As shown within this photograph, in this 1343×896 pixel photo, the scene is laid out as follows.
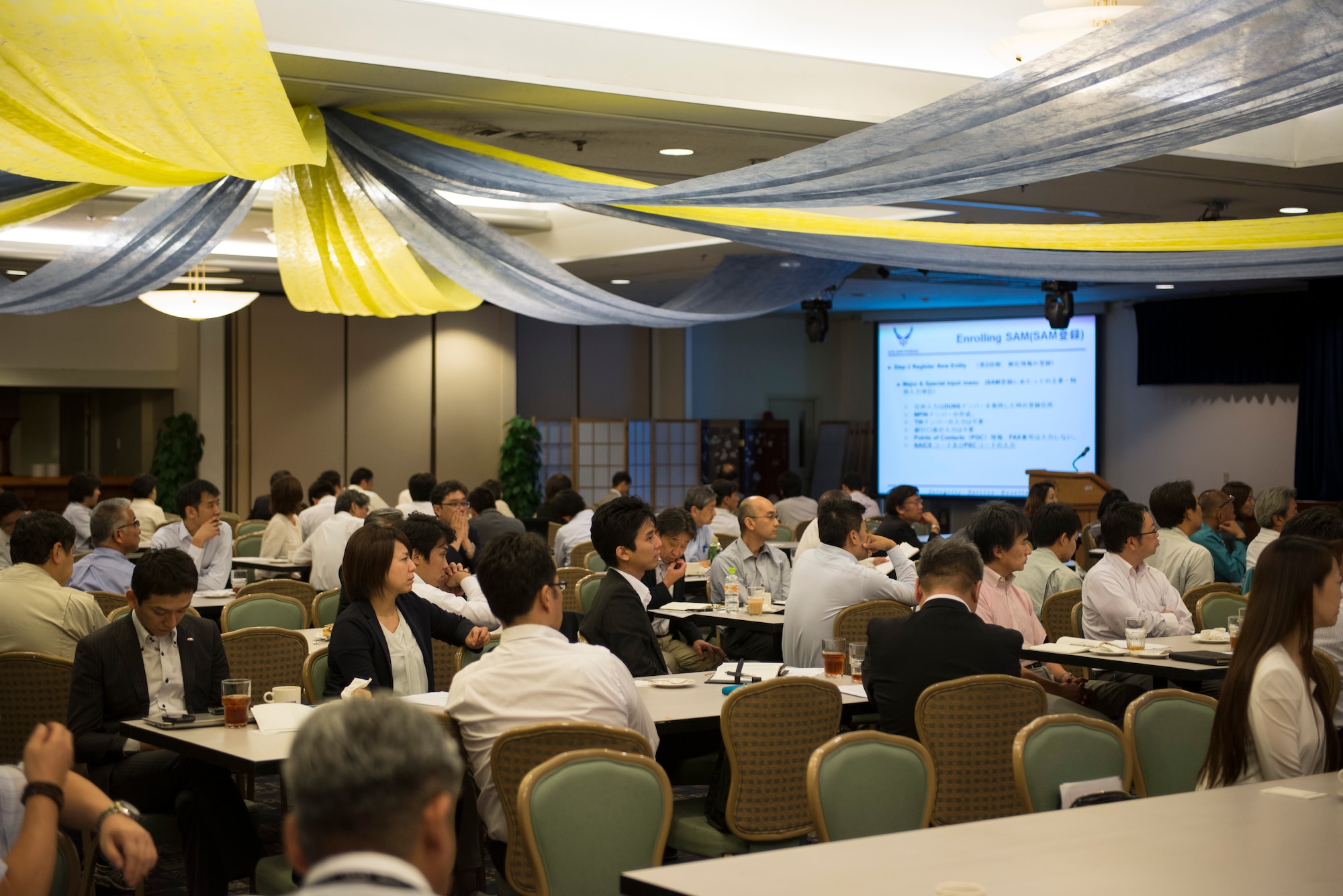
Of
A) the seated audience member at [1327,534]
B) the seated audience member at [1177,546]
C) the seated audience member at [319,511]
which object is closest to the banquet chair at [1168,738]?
the seated audience member at [1327,534]

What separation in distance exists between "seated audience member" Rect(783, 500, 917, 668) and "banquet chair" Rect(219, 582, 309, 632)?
7.85 ft

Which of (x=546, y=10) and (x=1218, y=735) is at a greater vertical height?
(x=546, y=10)

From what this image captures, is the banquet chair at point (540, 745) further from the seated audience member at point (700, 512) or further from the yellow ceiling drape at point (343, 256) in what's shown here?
the seated audience member at point (700, 512)

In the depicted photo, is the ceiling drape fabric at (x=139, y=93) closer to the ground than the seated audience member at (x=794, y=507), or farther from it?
farther from it

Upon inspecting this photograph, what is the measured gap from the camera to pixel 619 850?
322cm

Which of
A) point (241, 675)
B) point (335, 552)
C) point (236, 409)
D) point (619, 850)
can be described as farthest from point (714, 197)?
point (236, 409)

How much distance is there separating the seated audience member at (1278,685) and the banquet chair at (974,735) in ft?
2.47

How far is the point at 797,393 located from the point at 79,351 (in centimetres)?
989

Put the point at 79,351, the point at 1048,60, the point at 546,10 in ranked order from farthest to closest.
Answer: the point at 79,351 → the point at 546,10 → the point at 1048,60

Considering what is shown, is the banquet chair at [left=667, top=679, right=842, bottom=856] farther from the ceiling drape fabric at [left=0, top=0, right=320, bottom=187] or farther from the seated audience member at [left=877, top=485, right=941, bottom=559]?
the seated audience member at [left=877, top=485, right=941, bottom=559]

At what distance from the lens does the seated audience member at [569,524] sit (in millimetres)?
9867

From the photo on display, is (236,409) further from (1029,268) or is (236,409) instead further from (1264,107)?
(1264,107)

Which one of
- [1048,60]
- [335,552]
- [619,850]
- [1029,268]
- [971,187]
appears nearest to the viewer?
[619,850]

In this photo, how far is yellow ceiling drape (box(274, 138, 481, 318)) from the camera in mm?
6535
